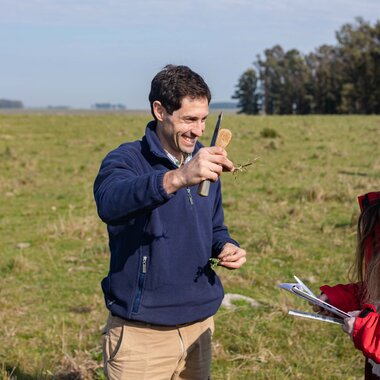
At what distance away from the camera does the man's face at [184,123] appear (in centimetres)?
279

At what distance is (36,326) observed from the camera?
553 centimetres

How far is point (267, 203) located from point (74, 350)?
21.5ft

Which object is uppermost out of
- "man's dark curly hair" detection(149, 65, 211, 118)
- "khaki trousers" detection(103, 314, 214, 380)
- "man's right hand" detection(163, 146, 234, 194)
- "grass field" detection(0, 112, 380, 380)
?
"man's dark curly hair" detection(149, 65, 211, 118)

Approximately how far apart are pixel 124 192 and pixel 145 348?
902 mm

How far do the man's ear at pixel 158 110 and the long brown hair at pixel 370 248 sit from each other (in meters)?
1.05

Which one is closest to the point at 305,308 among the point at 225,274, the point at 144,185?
the point at 225,274

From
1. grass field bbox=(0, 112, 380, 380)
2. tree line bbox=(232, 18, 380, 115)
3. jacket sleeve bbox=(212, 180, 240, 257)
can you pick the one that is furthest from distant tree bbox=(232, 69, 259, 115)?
jacket sleeve bbox=(212, 180, 240, 257)

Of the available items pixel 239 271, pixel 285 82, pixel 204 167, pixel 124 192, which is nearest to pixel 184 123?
pixel 124 192

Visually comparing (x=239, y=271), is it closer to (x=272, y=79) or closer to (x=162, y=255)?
(x=162, y=255)

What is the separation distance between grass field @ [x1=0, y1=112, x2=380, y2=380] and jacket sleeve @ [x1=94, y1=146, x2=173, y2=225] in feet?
1.87

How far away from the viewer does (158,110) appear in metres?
2.86

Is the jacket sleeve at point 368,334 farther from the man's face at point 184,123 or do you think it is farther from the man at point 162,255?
the man's face at point 184,123

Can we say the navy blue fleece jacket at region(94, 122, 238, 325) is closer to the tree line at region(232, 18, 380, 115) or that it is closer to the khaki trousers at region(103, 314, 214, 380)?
the khaki trousers at region(103, 314, 214, 380)

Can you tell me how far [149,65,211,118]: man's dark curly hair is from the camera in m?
2.78
